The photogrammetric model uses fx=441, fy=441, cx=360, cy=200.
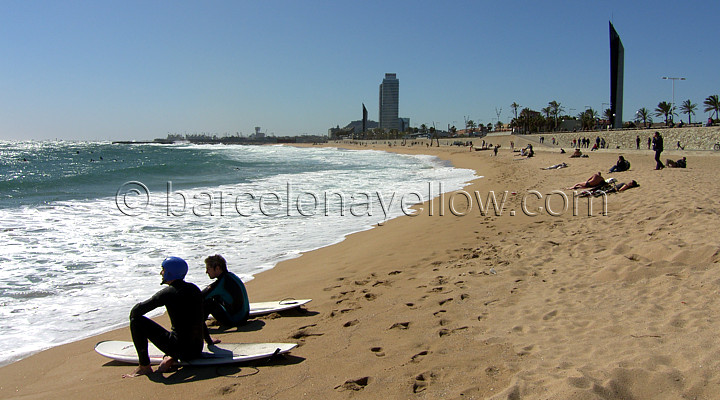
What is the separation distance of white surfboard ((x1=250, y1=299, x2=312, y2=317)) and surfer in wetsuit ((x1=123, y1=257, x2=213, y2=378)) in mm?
1208

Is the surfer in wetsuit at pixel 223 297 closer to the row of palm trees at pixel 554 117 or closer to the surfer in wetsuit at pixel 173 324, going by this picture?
the surfer in wetsuit at pixel 173 324

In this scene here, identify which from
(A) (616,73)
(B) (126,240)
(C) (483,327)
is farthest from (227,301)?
(A) (616,73)

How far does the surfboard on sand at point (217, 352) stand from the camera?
3934mm

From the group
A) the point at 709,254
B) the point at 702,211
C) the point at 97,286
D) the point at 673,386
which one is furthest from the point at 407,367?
the point at 702,211

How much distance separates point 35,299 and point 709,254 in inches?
354

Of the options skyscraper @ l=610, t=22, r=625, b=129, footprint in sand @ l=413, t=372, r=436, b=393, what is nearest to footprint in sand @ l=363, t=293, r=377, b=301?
footprint in sand @ l=413, t=372, r=436, b=393

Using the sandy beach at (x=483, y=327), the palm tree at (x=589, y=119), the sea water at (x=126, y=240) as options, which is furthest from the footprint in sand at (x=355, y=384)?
the palm tree at (x=589, y=119)

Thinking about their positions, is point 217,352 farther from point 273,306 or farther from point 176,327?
point 273,306

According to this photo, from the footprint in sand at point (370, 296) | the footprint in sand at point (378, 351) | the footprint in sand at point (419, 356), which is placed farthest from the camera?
the footprint in sand at point (370, 296)

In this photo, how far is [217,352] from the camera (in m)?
4.09

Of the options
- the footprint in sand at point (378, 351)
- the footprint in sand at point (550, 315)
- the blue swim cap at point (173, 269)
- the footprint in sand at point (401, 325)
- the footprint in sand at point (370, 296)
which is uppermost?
the blue swim cap at point (173, 269)

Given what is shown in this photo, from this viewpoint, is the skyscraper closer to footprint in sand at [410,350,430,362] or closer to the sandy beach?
the sandy beach

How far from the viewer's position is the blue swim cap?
153 inches

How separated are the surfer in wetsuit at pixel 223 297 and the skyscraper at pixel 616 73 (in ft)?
253
